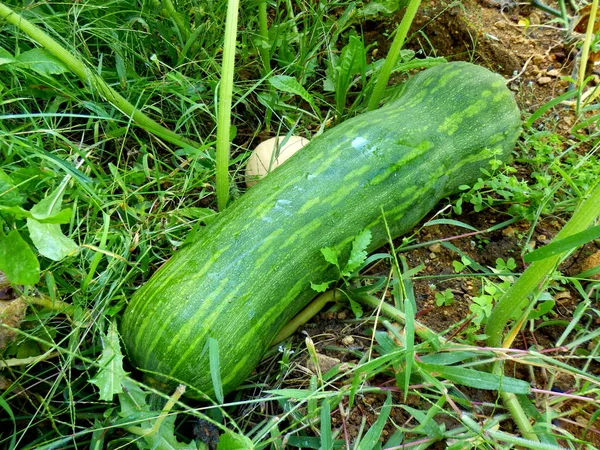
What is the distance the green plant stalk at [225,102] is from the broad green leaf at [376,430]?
999 mm

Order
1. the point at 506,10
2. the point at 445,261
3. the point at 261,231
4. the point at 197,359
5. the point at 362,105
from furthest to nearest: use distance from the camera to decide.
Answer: the point at 506,10, the point at 362,105, the point at 445,261, the point at 261,231, the point at 197,359

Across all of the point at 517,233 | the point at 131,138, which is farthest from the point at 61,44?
the point at 517,233

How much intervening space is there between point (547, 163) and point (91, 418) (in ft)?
6.85

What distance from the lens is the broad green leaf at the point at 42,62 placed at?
2146mm

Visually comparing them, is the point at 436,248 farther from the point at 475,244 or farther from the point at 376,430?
the point at 376,430

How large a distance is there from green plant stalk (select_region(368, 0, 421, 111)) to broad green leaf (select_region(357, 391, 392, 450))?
4.37 ft

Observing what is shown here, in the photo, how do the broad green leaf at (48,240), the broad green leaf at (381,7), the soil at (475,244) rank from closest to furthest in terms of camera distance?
the broad green leaf at (48,240), the soil at (475,244), the broad green leaf at (381,7)

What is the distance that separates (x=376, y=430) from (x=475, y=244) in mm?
967

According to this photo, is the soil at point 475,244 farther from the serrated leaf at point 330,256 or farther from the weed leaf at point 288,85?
the weed leaf at point 288,85

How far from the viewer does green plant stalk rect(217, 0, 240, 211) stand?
1938mm

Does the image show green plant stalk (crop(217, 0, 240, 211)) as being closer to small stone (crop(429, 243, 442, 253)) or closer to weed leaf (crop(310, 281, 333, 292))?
weed leaf (crop(310, 281, 333, 292))

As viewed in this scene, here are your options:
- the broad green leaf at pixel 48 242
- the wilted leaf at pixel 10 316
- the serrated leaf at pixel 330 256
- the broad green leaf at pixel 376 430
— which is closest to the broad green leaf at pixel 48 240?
the broad green leaf at pixel 48 242

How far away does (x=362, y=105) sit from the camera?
2.64 metres

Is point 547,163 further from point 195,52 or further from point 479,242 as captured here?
point 195,52
